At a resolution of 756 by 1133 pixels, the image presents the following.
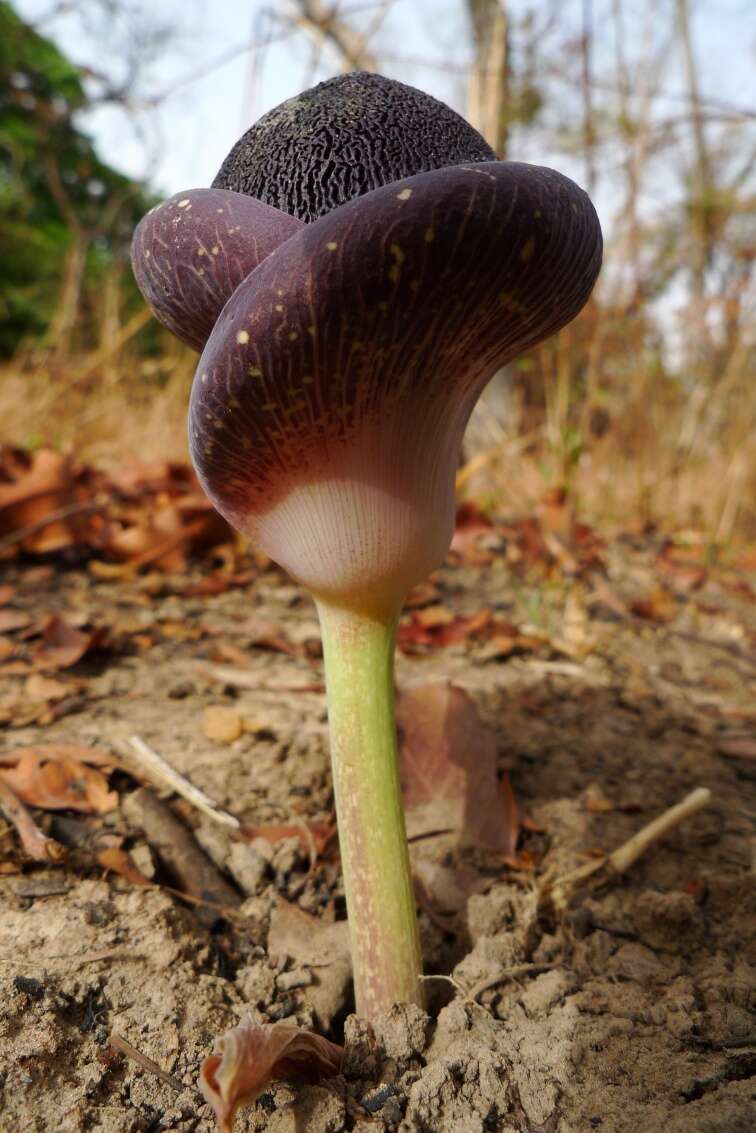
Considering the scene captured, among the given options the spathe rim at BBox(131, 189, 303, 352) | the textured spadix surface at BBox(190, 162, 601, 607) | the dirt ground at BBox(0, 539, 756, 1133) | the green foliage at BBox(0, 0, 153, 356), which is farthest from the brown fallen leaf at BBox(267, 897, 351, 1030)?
the green foliage at BBox(0, 0, 153, 356)

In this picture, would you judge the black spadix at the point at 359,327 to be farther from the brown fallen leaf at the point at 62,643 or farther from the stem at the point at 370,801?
the brown fallen leaf at the point at 62,643

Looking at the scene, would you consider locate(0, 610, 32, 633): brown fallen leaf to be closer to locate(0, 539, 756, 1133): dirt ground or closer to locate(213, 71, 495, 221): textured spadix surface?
locate(0, 539, 756, 1133): dirt ground

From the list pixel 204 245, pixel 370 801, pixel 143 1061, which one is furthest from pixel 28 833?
pixel 204 245

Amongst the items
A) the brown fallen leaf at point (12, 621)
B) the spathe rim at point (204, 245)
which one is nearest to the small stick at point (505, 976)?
the spathe rim at point (204, 245)

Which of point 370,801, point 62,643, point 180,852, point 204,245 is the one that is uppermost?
point 204,245

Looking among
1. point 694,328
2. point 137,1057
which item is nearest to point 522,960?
point 137,1057

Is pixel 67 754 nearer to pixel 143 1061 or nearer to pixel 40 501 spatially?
pixel 143 1061

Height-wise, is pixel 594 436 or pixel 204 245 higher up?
pixel 204 245
